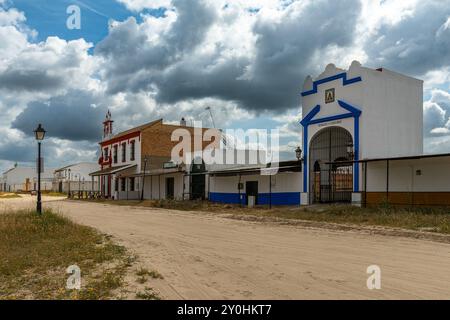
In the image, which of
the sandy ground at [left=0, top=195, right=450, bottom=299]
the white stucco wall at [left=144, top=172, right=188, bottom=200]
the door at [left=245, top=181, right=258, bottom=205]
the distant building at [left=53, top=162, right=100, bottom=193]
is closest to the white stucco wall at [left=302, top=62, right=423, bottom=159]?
the door at [left=245, top=181, right=258, bottom=205]

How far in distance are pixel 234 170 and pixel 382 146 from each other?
397 inches

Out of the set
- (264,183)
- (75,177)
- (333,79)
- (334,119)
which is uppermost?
(333,79)

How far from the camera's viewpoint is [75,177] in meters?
84.2

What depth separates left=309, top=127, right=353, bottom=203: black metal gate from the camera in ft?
85.1

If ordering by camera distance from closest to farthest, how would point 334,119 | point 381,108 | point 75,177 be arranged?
point 381,108 < point 334,119 < point 75,177

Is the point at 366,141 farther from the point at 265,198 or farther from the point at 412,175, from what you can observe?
the point at 265,198

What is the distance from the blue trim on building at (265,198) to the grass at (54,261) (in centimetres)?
1562

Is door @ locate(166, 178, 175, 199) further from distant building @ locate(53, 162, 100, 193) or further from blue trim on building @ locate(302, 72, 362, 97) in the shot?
distant building @ locate(53, 162, 100, 193)

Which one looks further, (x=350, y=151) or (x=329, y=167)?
(x=329, y=167)

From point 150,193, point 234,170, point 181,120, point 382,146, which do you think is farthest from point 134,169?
→ point 382,146

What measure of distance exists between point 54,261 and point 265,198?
2185 cm

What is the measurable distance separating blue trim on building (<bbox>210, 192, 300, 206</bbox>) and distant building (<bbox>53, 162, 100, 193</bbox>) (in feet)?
163

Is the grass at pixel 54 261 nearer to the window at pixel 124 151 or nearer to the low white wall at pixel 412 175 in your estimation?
the low white wall at pixel 412 175

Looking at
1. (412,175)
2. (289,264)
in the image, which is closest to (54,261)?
(289,264)
